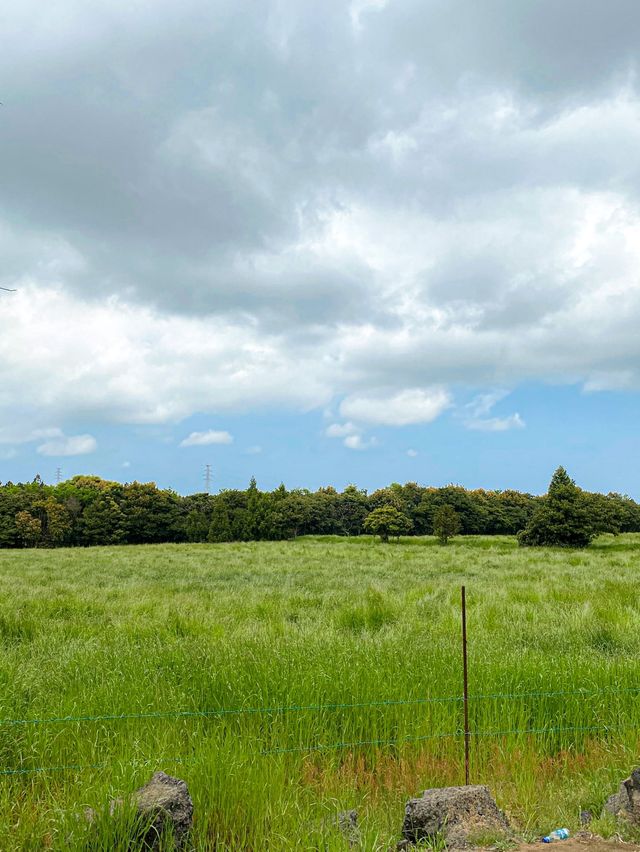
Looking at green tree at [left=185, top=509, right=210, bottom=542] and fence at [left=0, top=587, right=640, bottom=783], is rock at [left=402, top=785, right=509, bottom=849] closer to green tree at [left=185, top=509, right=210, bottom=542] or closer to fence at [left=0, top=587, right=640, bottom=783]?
fence at [left=0, top=587, right=640, bottom=783]

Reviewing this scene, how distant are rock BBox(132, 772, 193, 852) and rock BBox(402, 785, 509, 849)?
1322mm

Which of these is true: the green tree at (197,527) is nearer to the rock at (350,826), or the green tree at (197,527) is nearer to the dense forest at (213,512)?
the dense forest at (213,512)

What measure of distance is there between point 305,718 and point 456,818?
2.03 m

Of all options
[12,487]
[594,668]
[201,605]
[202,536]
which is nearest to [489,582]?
[201,605]

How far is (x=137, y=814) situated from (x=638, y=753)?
4.10m

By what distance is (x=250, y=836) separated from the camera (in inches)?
150

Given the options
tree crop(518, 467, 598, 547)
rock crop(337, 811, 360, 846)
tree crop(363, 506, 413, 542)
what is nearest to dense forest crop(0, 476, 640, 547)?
tree crop(363, 506, 413, 542)

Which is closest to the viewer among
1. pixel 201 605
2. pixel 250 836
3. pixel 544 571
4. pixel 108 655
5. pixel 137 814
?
pixel 137 814

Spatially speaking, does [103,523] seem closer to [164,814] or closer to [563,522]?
[563,522]

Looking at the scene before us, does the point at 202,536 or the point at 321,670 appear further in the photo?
the point at 202,536

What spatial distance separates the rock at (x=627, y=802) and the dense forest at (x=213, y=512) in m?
62.9

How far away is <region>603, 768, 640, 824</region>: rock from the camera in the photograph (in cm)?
390

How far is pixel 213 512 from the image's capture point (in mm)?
73312

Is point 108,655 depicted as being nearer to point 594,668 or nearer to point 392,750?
point 392,750
